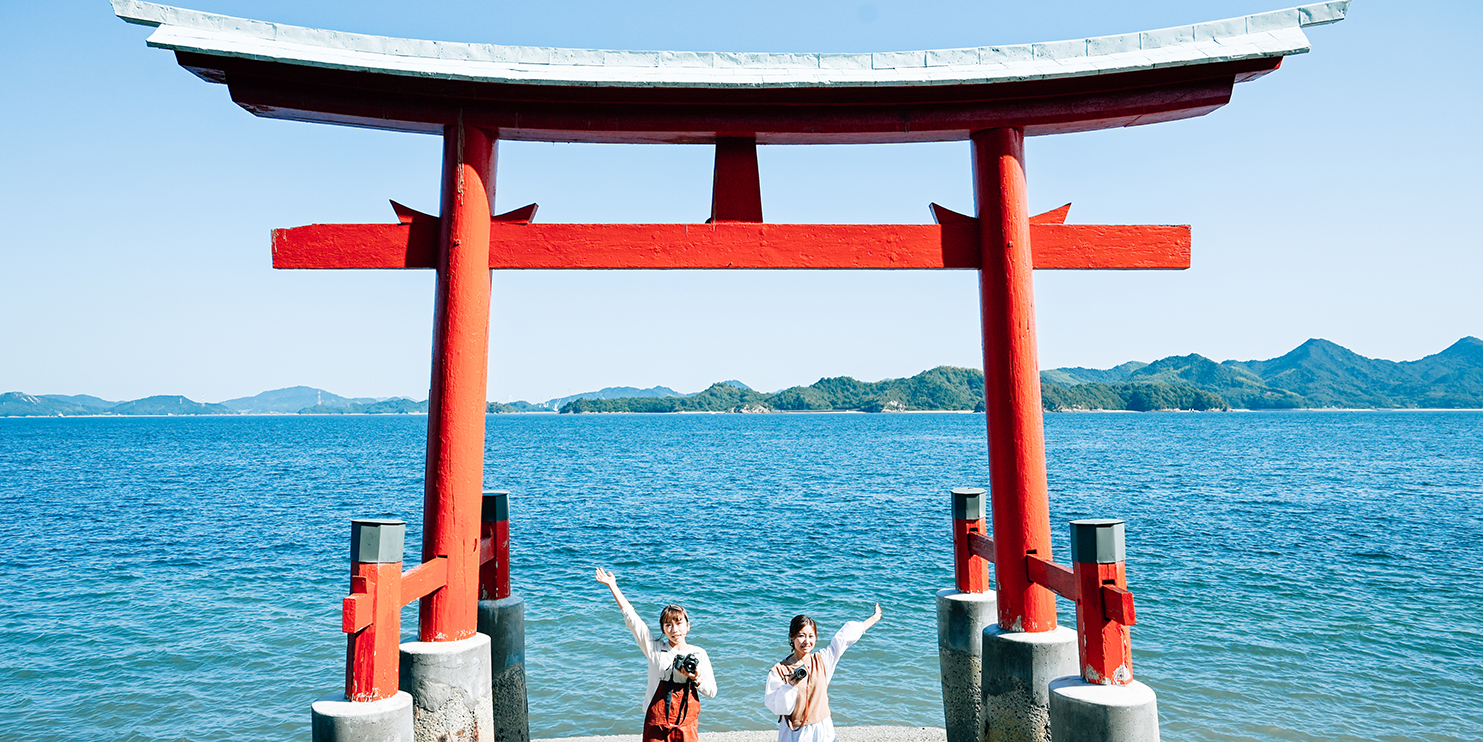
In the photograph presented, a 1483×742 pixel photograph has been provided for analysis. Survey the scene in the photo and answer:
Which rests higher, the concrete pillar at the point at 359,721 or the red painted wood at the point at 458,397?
the red painted wood at the point at 458,397

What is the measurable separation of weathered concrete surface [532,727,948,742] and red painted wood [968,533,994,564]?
1.71m

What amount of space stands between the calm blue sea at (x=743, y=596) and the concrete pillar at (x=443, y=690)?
3822 mm

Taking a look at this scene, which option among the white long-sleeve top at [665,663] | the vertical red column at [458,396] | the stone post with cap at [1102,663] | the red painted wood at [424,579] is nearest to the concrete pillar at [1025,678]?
the stone post with cap at [1102,663]

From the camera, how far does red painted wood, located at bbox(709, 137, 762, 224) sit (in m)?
4.93

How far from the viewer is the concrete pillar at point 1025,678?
4375 mm

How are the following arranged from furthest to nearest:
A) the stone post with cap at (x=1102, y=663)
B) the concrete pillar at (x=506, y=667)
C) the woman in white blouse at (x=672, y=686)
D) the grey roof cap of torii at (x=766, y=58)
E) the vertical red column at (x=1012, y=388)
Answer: the concrete pillar at (x=506, y=667) < the vertical red column at (x=1012, y=388) < the grey roof cap of torii at (x=766, y=58) < the woman in white blouse at (x=672, y=686) < the stone post with cap at (x=1102, y=663)

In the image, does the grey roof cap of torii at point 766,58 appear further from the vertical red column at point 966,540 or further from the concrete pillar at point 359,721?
the concrete pillar at point 359,721

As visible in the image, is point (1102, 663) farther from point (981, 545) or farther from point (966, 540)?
point (966, 540)

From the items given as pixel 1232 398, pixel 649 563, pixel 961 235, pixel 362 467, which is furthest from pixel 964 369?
pixel 961 235

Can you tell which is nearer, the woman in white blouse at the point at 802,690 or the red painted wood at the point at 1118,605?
the woman in white blouse at the point at 802,690

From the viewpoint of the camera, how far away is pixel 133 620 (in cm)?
1221

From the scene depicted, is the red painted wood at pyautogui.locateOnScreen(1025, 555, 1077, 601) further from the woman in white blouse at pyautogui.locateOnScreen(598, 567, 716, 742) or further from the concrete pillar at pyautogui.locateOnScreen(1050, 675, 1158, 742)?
the woman in white blouse at pyautogui.locateOnScreen(598, 567, 716, 742)

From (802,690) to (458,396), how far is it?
234 centimetres

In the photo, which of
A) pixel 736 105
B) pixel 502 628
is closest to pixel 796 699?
pixel 502 628
